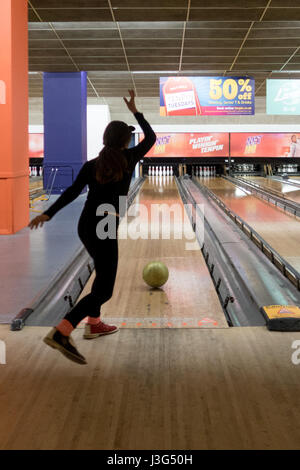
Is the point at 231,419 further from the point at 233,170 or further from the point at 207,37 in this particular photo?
the point at 233,170

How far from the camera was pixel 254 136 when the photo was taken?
18.9 m

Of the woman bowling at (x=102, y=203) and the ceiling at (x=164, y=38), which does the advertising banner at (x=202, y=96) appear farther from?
the woman bowling at (x=102, y=203)

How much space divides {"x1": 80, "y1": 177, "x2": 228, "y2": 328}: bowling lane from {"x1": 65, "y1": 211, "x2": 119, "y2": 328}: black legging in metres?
0.74

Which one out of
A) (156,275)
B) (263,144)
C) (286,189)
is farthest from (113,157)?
(263,144)

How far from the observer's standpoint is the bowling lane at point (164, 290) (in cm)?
349

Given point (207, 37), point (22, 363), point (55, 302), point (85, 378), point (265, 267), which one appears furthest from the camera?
point (207, 37)

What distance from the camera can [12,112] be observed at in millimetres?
6672

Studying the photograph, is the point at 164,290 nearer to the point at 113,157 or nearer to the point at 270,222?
the point at 113,157

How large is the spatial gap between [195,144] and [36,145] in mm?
5558

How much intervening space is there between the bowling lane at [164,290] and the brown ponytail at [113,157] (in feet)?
3.62

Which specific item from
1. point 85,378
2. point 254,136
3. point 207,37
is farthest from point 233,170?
point 85,378

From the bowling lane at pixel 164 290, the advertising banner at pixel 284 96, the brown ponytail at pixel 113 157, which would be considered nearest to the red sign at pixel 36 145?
the advertising banner at pixel 284 96

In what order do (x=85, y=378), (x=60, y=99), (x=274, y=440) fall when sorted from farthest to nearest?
1. (x=60, y=99)
2. (x=85, y=378)
3. (x=274, y=440)

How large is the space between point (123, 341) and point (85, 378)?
0.56 m
